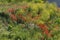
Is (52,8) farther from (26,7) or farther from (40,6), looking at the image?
(26,7)

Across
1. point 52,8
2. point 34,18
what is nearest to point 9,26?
point 34,18

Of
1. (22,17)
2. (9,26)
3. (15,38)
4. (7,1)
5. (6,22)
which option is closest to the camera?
(15,38)

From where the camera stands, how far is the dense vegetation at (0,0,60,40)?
790 inches

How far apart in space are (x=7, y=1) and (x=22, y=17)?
8431 mm

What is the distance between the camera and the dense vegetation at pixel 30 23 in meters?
20.1

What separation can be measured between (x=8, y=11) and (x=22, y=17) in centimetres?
129

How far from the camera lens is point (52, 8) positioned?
28.8 metres

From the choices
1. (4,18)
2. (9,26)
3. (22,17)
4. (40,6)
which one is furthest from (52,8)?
(9,26)

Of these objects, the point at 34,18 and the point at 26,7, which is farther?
the point at 26,7

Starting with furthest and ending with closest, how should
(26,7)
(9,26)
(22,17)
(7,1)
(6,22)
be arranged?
(7,1) < (26,7) < (22,17) < (6,22) < (9,26)

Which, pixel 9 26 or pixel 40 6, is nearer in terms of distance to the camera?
pixel 9 26

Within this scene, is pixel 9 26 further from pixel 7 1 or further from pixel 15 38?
pixel 7 1

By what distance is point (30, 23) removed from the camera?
23.1 meters

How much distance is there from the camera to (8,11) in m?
24.3
